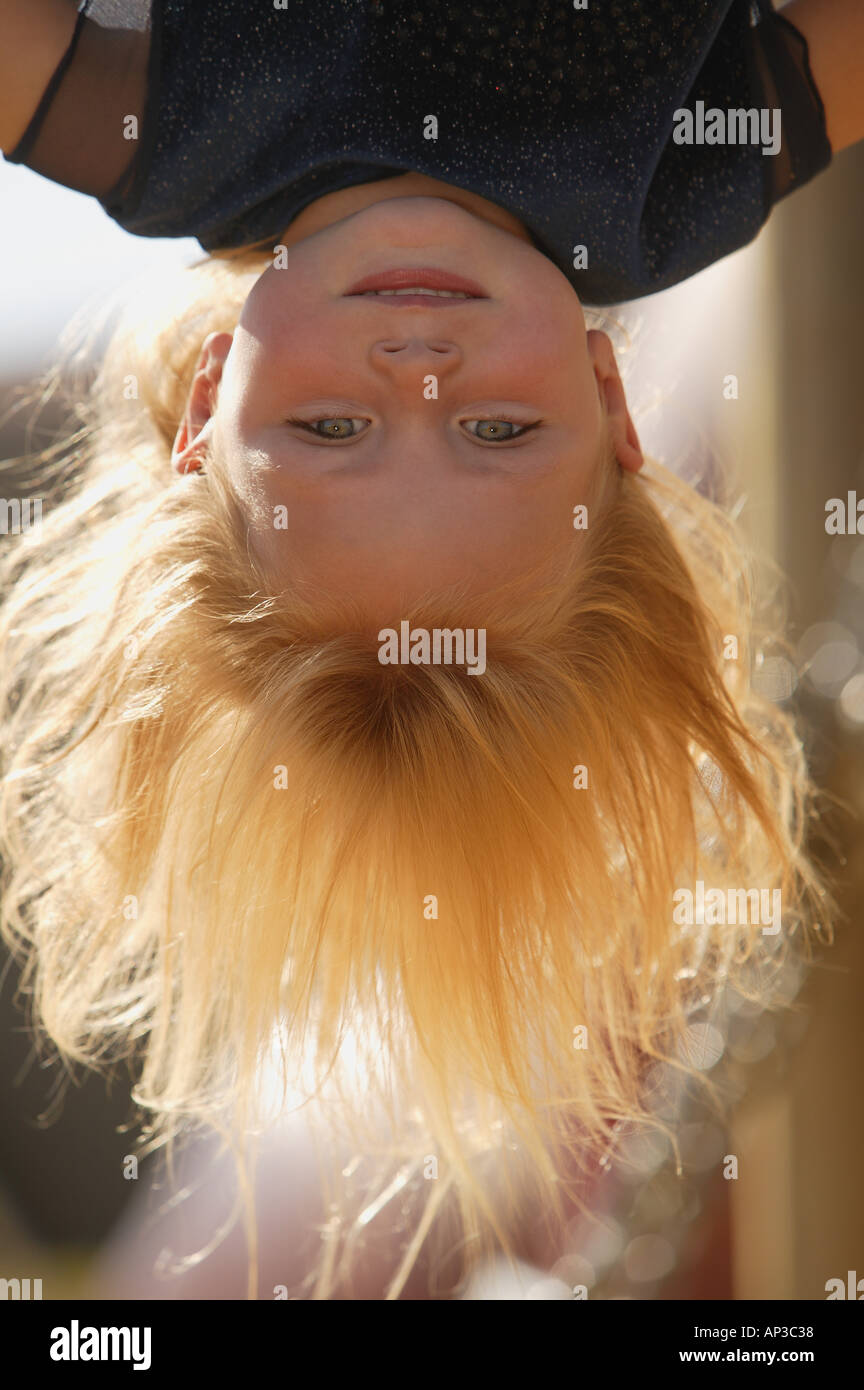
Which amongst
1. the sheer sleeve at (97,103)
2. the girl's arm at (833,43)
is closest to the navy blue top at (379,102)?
the sheer sleeve at (97,103)

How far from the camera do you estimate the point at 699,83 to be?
901 mm

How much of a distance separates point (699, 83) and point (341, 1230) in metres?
1.29

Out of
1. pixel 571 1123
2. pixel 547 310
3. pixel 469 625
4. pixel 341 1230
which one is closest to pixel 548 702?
pixel 469 625

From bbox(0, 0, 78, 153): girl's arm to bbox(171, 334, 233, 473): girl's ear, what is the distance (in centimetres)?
21

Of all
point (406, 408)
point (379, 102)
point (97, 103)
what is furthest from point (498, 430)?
point (97, 103)

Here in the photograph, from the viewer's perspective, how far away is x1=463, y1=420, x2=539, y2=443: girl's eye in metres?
0.83

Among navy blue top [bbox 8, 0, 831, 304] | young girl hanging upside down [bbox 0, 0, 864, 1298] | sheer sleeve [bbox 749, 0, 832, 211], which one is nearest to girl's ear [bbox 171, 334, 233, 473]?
young girl hanging upside down [bbox 0, 0, 864, 1298]

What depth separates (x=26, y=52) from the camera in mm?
790

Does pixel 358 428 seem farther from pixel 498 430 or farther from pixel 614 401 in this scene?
pixel 614 401

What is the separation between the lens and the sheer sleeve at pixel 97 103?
0.81m

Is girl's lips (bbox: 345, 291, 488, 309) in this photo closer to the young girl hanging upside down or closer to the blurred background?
the young girl hanging upside down

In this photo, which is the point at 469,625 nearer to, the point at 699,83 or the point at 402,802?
the point at 402,802

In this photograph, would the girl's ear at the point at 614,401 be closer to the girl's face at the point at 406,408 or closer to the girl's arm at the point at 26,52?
the girl's face at the point at 406,408

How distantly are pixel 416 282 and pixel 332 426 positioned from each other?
0.12 meters
